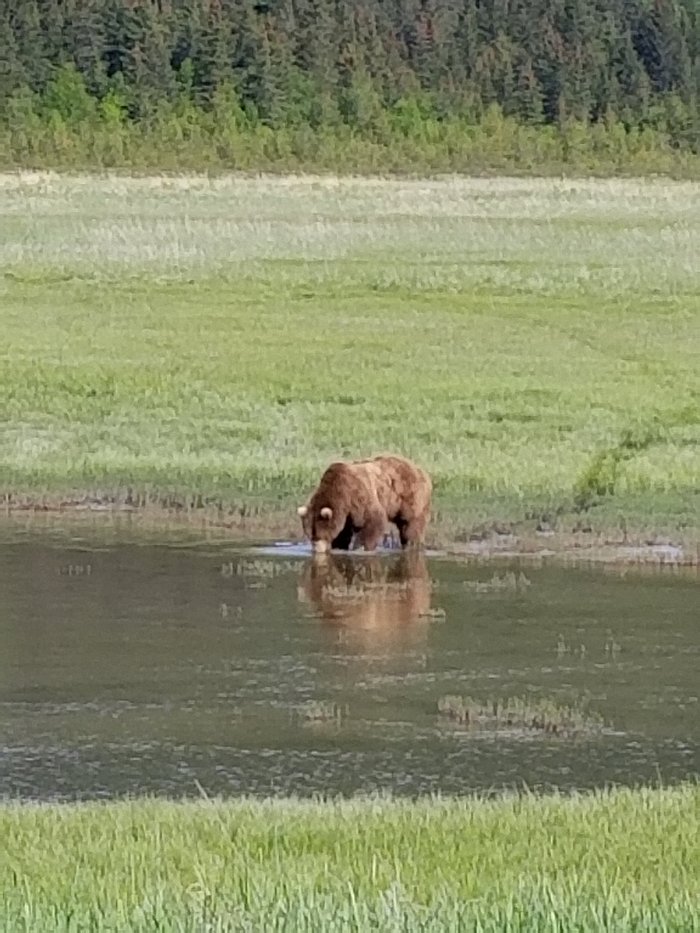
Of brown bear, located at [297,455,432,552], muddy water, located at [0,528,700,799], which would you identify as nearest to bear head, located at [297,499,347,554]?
brown bear, located at [297,455,432,552]

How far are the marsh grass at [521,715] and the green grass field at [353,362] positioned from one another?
A: 5.64 meters

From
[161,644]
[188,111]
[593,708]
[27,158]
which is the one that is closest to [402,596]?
[161,644]

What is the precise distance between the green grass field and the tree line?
125 feet

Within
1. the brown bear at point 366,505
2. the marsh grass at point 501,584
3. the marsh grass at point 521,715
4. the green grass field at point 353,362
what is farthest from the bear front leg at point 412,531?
the marsh grass at point 521,715

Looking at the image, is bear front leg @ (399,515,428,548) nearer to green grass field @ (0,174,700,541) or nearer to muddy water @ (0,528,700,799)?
muddy water @ (0,528,700,799)

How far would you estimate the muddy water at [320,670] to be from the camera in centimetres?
1016

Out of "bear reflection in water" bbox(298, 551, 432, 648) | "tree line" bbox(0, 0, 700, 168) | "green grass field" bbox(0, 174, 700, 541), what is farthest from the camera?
"tree line" bbox(0, 0, 700, 168)

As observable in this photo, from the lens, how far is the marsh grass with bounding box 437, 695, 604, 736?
11.0 metres

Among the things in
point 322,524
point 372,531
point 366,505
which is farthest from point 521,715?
point 372,531

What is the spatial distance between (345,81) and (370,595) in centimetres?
9057

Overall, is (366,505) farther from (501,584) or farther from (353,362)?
(353,362)

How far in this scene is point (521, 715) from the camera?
11.2m

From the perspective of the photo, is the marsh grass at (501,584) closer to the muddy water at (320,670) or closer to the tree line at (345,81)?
the muddy water at (320,670)

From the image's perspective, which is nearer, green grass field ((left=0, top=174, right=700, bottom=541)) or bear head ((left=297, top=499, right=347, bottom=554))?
bear head ((left=297, top=499, right=347, bottom=554))
